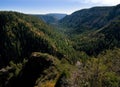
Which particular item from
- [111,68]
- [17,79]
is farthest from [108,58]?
[17,79]

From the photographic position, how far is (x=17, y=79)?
137m

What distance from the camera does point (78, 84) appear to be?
234 feet

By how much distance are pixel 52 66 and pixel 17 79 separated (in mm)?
27387

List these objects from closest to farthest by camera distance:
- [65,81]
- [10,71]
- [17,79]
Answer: [65,81], [17,79], [10,71]

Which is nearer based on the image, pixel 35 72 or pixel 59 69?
pixel 59 69

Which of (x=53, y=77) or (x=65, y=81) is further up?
(x=65, y=81)

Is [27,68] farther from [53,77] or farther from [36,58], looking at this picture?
[53,77]

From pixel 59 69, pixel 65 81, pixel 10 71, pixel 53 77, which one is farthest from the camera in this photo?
pixel 10 71

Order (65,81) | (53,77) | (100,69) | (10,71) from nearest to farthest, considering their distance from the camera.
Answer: (100,69), (65,81), (53,77), (10,71)

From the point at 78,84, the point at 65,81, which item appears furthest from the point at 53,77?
the point at 78,84

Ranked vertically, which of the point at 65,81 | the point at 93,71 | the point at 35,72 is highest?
the point at 93,71

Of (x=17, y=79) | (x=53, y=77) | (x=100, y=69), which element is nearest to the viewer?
(x=100, y=69)

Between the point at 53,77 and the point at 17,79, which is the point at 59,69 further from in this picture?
the point at 17,79

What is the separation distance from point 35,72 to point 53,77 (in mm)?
26361
